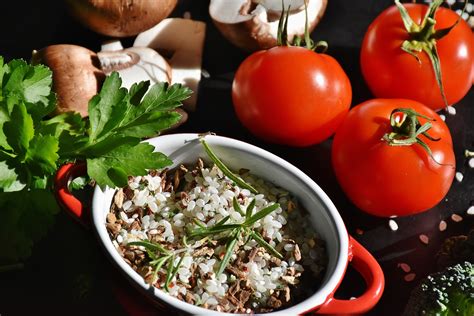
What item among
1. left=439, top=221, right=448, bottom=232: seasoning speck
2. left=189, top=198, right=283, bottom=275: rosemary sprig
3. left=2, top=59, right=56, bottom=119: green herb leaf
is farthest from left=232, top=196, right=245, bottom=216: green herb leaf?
left=439, top=221, right=448, bottom=232: seasoning speck

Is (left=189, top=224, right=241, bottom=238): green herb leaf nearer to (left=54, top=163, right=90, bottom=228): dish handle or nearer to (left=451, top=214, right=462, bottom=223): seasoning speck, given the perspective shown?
(left=54, top=163, right=90, bottom=228): dish handle

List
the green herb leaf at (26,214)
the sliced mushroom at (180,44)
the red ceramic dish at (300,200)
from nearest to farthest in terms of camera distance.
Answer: the red ceramic dish at (300,200) → the green herb leaf at (26,214) → the sliced mushroom at (180,44)

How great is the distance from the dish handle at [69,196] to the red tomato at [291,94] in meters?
0.37

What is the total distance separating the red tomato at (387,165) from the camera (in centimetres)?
136

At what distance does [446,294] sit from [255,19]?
627mm

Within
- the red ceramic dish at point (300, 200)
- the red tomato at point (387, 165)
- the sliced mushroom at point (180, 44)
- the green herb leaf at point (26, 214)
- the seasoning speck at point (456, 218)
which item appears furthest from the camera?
the sliced mushroom at point (180, 44)

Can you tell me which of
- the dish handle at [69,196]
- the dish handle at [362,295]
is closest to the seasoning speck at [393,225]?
the dish handle at [362,295]

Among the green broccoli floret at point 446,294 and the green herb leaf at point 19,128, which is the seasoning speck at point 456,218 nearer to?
the green broccoli floret at point 446,294

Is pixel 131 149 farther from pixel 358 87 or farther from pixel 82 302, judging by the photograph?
pixel 358 87

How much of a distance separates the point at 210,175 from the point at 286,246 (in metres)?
0.17

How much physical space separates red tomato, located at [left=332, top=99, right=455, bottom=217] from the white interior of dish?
14 cm

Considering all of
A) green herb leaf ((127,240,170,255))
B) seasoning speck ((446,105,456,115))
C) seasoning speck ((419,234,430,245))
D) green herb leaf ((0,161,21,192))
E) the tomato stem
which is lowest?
seasoning speck ((419,234,430,245))

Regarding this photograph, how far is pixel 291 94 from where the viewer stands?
1.42 metres

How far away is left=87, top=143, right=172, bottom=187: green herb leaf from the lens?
47.2 inches
